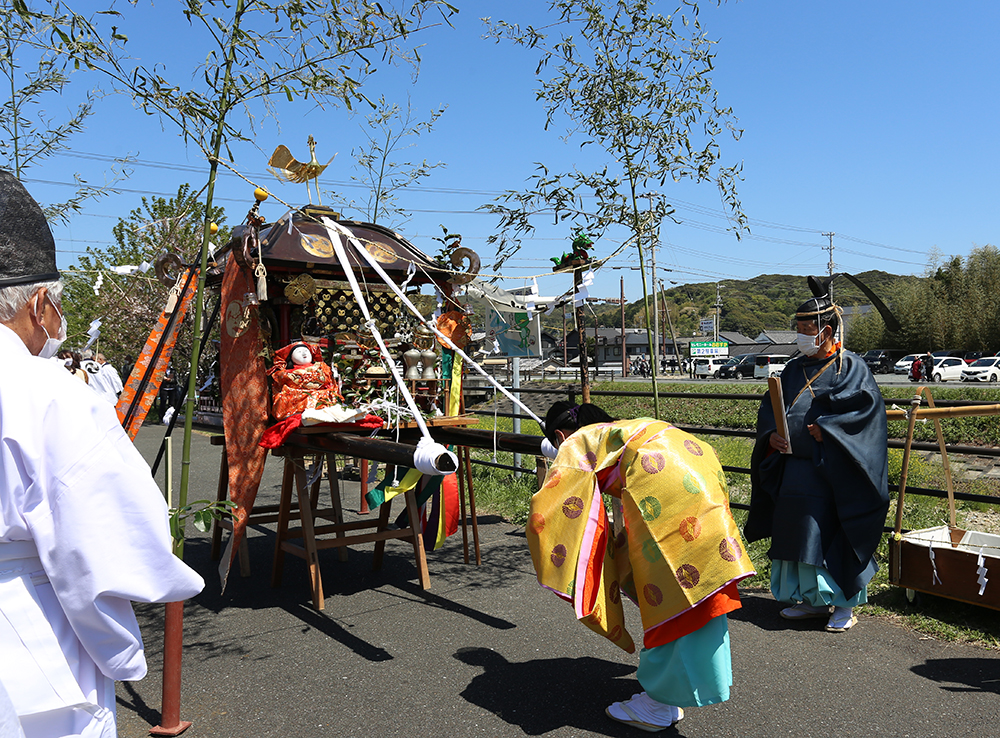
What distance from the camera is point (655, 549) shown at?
3.02 metres

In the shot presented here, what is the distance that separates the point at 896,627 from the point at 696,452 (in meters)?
2.21

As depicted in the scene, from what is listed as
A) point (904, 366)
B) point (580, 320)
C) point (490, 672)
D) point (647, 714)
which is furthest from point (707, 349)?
point (647, 714)

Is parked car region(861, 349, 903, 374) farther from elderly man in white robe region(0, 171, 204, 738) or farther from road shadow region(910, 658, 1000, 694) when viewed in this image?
elderly man in white robe region(0, 171, 204, 738)

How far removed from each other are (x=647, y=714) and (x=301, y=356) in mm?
3069

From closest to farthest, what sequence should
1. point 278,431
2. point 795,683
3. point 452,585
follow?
point 795,683
point 278,431
point 452,585

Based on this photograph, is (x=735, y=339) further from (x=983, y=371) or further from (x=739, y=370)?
(x=983, y=371)

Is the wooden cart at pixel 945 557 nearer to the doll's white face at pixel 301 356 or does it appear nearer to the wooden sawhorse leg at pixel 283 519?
the doll's white face at pixel 301 356

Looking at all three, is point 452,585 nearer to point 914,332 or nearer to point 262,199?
point 262,199

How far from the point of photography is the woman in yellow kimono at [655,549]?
2.97m

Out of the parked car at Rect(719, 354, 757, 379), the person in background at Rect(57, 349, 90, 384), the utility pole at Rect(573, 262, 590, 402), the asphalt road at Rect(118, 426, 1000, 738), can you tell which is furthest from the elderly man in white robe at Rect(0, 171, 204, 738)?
the parked car at Rect(719, 354, 757, 379)

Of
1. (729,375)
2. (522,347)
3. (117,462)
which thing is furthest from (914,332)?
(117,462)

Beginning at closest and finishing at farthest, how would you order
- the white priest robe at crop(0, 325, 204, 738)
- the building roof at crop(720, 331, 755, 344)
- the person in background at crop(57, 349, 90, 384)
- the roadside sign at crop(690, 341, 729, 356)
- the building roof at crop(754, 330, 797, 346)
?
the white priest robe at crop(0, 325, 204, 738) < the person in background at crop(57, 349, 90, 384) < the roadside sign at crop(690, 341, 729, 356) < the building roof at crop(754, 330, 797, 346) < the building roof at crop(720, 331, 755, 344)

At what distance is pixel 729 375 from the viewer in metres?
46.1

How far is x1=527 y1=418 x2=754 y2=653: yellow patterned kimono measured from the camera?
2.96 metres
